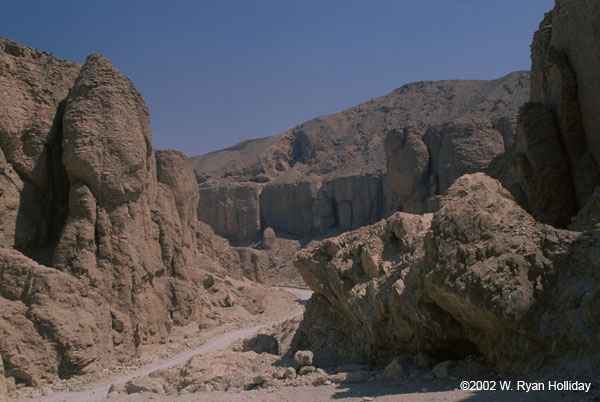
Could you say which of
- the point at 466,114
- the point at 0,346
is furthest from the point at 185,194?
the point at 466,114

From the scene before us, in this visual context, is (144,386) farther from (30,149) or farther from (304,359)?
(30,149)

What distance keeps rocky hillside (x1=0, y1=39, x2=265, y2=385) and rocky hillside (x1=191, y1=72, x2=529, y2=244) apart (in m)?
18.5

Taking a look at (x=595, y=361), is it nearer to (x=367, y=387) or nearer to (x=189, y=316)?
(x=367, y=387)

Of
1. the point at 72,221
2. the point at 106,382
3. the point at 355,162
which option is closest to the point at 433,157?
the point at 72,221

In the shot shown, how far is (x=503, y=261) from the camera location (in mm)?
7191

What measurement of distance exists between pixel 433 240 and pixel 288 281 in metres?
37.7

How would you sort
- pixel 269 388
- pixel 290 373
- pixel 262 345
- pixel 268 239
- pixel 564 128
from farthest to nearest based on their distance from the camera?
pixel 268 239, pixel 262 345, pixel 564 128, pixel 290 373, pixel 269 388

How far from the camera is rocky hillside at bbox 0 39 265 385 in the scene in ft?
42.2

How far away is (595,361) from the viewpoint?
5.82 m

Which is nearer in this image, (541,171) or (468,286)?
(468,286)

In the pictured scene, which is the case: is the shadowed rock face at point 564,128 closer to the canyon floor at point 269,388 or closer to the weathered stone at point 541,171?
the weathered stone at point 541,171

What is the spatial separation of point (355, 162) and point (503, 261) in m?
58.1

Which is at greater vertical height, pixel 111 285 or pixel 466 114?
pixel 466 114

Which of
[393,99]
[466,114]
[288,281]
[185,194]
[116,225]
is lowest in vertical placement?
[288,281]
